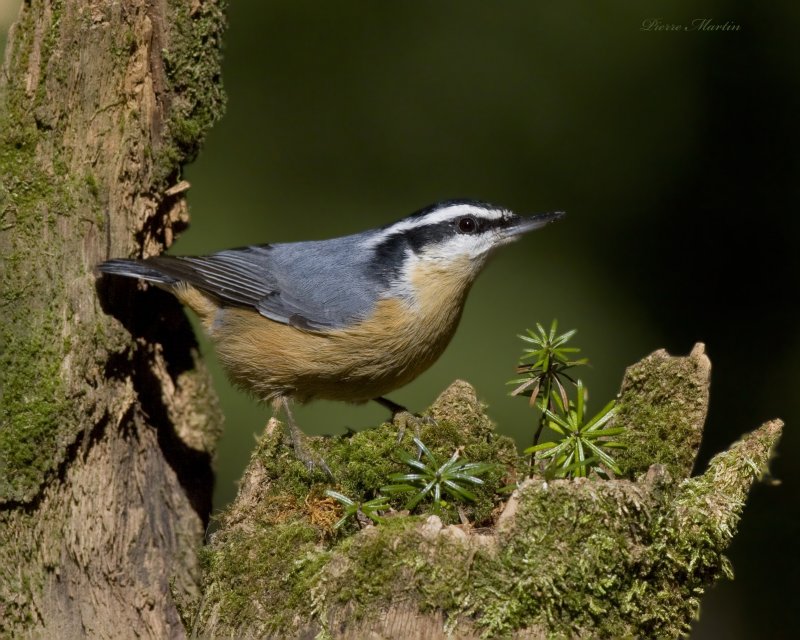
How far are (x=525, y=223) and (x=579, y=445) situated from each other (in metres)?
1.19

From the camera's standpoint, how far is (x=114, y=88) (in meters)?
3.26

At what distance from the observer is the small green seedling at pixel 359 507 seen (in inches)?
105

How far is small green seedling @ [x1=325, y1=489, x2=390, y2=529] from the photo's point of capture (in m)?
2.68

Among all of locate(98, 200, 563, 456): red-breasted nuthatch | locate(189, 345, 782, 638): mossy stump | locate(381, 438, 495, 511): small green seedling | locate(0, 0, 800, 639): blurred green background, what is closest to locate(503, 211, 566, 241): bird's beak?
locate(98, 200, 563, 456): red-breasted nuthatch

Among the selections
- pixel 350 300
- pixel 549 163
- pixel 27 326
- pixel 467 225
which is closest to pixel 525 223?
pixel 467 225

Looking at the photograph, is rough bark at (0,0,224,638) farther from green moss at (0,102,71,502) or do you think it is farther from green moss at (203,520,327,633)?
green moss at (203,520,327,633)

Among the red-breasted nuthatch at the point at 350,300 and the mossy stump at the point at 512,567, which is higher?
the red-breasted nuthatch at the point at 350,300

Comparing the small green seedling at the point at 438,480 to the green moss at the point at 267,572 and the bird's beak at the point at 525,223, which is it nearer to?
the green moss at the point at 267,572

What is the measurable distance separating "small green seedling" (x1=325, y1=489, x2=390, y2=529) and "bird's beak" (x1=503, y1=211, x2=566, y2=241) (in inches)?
52.6

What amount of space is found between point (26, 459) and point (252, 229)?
3024mm

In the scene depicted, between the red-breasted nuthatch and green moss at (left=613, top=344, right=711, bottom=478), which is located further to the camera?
the red-breasted nuthatch

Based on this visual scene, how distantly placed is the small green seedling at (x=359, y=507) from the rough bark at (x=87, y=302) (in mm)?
746

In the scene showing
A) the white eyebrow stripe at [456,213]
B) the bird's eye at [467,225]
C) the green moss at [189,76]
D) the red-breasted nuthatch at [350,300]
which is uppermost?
the green moss at [189,76]

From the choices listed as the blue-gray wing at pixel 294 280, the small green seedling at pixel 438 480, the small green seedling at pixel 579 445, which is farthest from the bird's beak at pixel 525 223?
the small green seedling at pixel 438 480
